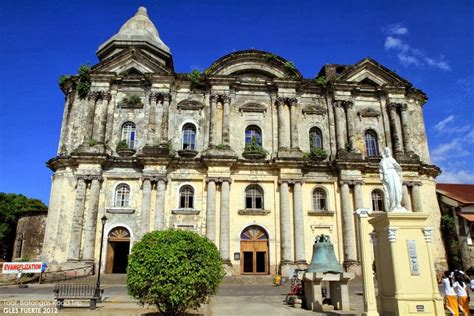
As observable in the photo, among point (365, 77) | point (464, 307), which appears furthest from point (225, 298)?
point (365, 77)

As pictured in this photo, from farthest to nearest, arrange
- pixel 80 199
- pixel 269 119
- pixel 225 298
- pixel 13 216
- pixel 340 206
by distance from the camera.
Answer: pixel 13 216, pixel 269 119, pixel 340 206, pixel 80 199, pixel 225 298

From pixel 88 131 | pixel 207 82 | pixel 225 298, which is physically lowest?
pixel 225 298

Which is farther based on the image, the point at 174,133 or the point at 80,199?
the point at 174,133

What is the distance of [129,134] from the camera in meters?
28.4

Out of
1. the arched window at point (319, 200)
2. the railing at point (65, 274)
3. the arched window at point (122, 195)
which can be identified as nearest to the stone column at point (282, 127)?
the arched window at point (319, 200)

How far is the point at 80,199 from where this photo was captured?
84.3ft

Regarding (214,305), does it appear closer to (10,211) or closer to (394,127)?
(394,127)

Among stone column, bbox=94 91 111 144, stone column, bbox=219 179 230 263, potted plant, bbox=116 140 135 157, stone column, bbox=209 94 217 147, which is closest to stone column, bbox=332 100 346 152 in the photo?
stone column, bbox=219 179 230 263

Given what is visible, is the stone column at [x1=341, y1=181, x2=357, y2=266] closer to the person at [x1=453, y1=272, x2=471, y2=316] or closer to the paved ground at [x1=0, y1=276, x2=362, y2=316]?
the paved ground at [x1=0, y1=276, x2=362, y2=316]

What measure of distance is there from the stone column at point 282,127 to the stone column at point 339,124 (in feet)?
12.6

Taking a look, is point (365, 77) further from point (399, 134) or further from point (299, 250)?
point (299, 250)

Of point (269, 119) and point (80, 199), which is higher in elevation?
point (269, 119)

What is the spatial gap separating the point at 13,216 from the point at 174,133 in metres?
24.4

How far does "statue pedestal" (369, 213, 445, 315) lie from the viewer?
390 inches
